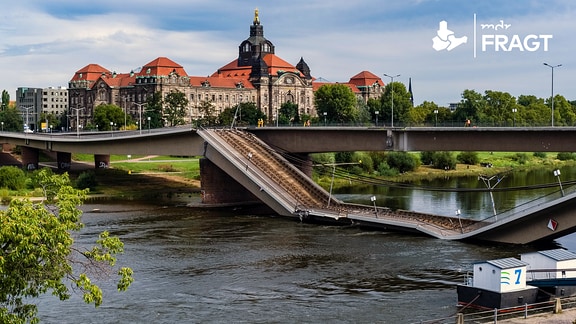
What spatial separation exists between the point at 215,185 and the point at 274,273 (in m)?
40.6

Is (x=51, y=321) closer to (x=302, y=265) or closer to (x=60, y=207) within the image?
(x=60, y=207)

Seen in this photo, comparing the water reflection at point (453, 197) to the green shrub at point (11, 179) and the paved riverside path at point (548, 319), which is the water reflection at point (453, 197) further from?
the green shrub at point (11, 179)

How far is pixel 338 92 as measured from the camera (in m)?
200

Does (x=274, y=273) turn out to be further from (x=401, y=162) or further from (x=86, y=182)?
(x=401, y=162)

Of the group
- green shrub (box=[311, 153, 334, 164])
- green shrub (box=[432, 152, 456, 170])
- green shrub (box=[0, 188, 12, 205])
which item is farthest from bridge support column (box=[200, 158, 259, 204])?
green shrub (box=[432, 152, 456, 170])

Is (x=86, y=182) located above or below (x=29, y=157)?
below

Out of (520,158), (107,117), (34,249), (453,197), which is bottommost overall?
(453,197)

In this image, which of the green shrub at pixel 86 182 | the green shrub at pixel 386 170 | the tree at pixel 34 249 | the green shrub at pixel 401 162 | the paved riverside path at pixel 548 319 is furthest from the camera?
the green shrub at pixel 401 162

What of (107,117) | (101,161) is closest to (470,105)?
(107,117)

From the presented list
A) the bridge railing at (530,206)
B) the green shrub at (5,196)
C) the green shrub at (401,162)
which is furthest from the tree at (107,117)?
the bridge railing at (530,206)

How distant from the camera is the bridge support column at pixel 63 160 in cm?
13538

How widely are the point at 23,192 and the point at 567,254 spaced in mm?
75422

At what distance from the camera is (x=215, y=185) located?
93688 mm

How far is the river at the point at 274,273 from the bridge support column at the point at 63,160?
57.7m
